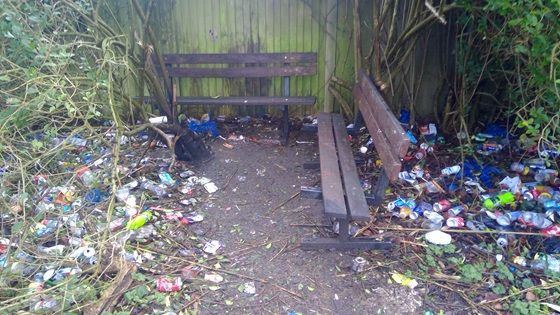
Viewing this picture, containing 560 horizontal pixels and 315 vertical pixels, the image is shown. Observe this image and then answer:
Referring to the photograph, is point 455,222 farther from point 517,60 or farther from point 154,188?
point 154,188

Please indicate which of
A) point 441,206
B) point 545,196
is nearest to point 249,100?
point 441,206

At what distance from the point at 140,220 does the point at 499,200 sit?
308cm

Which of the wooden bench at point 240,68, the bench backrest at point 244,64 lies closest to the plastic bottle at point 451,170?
the wooden bench at point 240,68

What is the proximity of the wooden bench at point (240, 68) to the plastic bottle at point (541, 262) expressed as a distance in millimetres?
3187

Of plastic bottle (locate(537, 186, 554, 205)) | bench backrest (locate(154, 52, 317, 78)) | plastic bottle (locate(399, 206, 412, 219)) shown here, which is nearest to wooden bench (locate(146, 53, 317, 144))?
bench backrest (locate(154, 52, 317, 78))

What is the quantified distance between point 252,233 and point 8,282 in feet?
5.61

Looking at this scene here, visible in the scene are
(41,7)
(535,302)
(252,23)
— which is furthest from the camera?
(252,23)

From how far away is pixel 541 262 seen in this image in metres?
3.03

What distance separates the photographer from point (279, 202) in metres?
3.96

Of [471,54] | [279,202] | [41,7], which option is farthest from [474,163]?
[41,7]

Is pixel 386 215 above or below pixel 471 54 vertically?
below

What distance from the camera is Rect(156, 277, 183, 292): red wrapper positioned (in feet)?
9.15

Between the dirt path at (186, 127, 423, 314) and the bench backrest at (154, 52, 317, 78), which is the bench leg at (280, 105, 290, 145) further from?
the dirt path at (186, 127, 423, 314)

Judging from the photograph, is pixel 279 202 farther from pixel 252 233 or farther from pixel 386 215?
pixel 386 215
